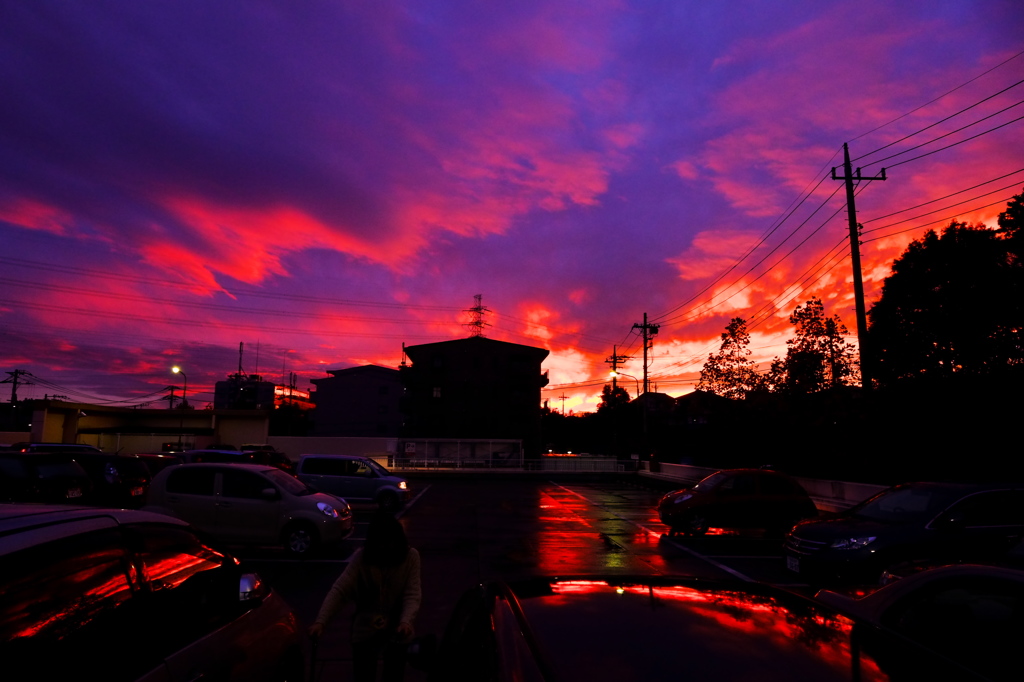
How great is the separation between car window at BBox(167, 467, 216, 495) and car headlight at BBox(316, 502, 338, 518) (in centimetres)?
202

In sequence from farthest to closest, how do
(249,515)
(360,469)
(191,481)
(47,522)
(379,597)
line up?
(360,469) → (191,481) → (249,515) → (379,597) → (47,522)

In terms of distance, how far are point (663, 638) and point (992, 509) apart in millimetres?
9200

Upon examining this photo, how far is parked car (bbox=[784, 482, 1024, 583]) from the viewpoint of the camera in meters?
8.63

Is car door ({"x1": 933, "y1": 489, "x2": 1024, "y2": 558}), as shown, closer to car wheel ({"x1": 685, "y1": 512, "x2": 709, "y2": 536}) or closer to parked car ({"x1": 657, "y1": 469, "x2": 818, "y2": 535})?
parked car ({"x1": 657, "y1": 469, "x2": 818, "y2": 535})

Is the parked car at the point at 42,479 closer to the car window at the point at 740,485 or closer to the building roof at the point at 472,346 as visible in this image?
the car window at the point at 740,485

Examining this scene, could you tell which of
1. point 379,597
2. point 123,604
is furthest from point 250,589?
point 123,604

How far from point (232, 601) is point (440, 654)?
127 cm

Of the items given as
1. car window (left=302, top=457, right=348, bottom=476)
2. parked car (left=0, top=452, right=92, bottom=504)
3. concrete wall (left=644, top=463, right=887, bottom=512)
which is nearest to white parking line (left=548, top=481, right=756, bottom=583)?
concrete wall (left=644, top=463, right=887, bottom=512)

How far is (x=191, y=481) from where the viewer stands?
38.1 ft

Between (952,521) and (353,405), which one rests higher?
(353,405)

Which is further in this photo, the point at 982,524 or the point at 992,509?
the point at 992,509

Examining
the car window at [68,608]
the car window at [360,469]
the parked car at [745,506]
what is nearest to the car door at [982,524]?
the parked car at [745,506]

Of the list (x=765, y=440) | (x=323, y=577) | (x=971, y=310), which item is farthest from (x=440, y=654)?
(x=971, y=310)

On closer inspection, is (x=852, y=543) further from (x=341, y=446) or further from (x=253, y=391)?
(x=253, y=391)
